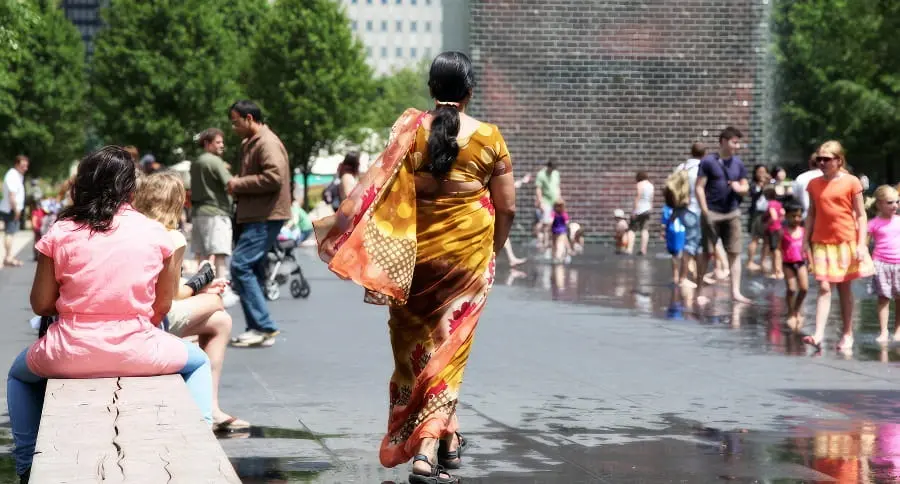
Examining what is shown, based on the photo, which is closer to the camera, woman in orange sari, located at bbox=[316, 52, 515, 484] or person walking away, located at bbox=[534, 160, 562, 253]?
woman in orange sari, located at bbox=[316, 52, 515, 484]

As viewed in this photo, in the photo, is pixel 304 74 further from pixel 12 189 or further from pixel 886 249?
pixel 886 249

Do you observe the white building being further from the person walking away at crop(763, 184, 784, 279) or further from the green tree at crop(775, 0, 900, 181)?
the person walking away at crop(763, 184, 784, 279)

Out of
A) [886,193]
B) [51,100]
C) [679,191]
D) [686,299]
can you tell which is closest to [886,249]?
[886,193]

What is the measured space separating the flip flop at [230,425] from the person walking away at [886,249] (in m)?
6.18

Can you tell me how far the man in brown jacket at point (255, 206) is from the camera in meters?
11.7

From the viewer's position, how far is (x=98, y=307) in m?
6.00

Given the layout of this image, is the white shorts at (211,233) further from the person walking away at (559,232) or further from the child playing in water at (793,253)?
the person walking away at (559,232)

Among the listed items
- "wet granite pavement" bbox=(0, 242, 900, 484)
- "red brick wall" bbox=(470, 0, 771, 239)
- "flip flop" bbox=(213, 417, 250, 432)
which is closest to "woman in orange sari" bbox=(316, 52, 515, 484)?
"wet granite pavement" bbox=(0, 242, 900, 484)

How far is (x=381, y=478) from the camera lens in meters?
6.80

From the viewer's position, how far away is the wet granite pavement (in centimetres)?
708

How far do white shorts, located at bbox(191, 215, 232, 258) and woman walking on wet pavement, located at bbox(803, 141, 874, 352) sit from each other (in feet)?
17.4

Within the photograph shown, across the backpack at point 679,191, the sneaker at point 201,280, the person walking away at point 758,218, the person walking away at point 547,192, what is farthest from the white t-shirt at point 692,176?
the sneaker at point 201,280

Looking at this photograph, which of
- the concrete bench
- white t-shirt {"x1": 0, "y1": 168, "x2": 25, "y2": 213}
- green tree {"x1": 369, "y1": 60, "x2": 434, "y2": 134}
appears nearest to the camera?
the concrete bench

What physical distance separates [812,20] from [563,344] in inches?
1952
